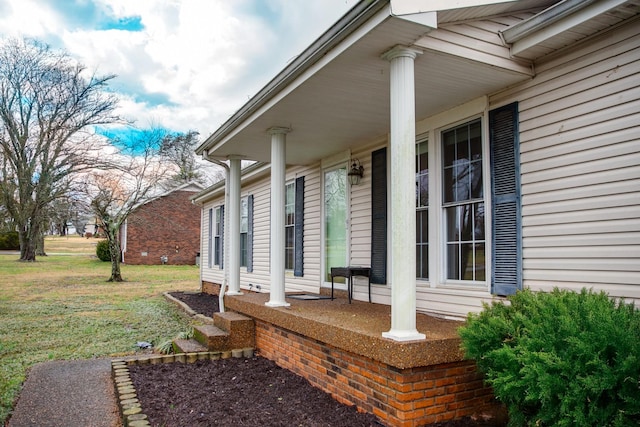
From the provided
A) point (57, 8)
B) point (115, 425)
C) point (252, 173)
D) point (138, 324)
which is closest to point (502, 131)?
point (115, 425)

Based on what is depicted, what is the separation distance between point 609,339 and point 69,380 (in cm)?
533

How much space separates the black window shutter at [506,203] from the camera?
4.31 m

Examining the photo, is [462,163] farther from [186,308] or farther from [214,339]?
[186,308]

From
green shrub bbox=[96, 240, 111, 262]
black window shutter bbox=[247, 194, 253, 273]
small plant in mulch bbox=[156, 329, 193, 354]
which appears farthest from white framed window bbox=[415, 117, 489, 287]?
green shrub bbox=[96, 240, 111, 262]

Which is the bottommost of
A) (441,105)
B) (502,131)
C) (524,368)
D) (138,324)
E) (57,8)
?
(138,324)

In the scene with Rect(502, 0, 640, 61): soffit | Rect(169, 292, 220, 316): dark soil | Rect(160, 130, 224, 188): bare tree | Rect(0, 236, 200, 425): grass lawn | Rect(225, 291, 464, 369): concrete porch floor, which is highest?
Rect(160, 130, 224, 188): bare tree

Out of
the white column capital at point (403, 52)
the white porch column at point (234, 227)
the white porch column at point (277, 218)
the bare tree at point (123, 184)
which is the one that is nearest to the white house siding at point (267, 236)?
the white porch column at point (234, 227)

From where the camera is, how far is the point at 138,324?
30.5 feet

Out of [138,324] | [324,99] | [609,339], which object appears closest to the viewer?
[609,339]

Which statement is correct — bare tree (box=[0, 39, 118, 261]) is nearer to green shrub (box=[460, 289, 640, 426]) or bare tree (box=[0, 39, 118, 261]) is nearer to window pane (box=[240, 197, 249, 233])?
window pane (box=[240, 197, 249, 233])

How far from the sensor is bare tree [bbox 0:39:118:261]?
902 inches

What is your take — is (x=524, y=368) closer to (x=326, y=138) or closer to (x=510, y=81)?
(x=510, y=81)

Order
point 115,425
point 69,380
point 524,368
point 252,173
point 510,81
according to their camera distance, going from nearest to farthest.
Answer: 1. point 524,368
2. point 115,425
3. point 510,81
4. point 69,380
5. point 252,173

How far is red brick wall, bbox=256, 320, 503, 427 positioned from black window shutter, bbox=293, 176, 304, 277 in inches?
151
